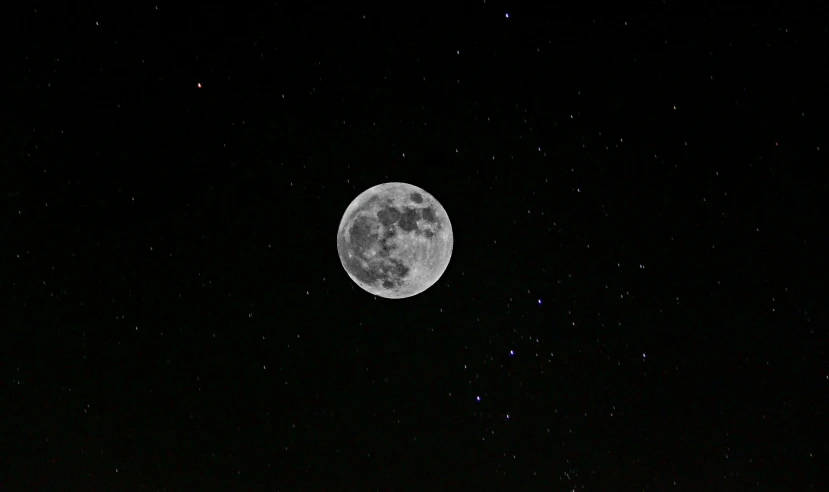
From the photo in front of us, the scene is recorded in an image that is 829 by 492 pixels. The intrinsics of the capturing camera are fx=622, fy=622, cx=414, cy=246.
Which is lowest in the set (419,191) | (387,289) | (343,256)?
(387,289)

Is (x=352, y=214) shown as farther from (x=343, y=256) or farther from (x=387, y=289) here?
(x=387, y=289)

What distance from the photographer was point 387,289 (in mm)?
3805

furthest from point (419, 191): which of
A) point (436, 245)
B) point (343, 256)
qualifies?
point (343, 256)

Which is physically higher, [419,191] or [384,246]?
[419,191]

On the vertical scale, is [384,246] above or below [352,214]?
below

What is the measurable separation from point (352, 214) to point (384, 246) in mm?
342

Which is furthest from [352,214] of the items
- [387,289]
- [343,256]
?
[387,289]

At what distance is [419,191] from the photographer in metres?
3.90

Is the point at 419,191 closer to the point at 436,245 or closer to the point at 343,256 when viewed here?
the point at 436,245

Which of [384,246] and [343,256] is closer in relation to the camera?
[384,246]

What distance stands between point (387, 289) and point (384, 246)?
30 centimetres

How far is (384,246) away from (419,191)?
18.6 inches

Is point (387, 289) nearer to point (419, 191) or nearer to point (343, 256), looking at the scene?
point (343, 256)

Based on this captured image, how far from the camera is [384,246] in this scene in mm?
3654
